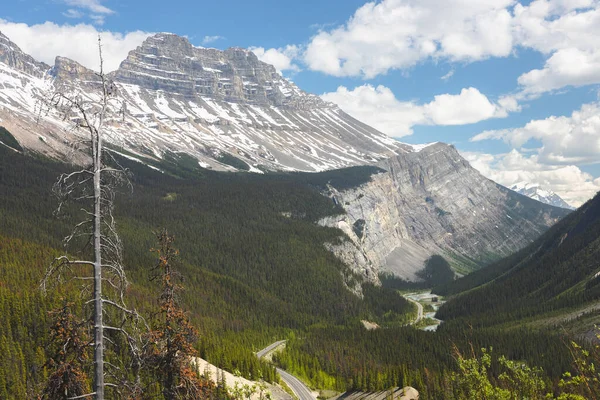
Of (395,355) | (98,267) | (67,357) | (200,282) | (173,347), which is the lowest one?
(200,282)

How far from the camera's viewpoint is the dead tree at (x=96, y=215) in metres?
13.8

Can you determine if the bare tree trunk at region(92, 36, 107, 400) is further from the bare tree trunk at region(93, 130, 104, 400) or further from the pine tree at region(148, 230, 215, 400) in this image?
the pine tree at region(148, 230, 215, 400)

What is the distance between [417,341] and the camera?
407 ft

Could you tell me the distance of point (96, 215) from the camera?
14.1 m

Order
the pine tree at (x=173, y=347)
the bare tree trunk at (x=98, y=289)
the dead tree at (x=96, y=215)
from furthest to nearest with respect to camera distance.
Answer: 1. the pine tree at (x=173, y=347)
2. the dead tree at (x=96, y=215)
3. the bare tree trunk at (x=98, y=289)

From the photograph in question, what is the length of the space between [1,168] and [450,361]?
188 metres

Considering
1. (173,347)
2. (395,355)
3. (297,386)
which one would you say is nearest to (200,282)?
(297,386)

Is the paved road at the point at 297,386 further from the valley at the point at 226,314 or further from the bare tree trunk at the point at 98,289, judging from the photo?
the bare tree trunk at the point at 98,289

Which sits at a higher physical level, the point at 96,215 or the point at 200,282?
the point at 96,215

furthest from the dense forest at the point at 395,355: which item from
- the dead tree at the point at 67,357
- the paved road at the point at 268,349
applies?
the dead tree at the point at 67,357

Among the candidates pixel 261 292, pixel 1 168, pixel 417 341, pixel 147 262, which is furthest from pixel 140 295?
pixel 1 168

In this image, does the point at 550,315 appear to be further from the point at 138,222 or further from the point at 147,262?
the point at 138,222

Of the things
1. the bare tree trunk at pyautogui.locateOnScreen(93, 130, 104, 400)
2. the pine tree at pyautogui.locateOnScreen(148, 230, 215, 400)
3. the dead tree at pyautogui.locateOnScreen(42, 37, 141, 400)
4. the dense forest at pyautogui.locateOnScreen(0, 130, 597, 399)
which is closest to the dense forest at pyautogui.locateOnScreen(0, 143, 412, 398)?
the dense forest at pyautogui.locateOnScreen(0, 130, 597, 399)

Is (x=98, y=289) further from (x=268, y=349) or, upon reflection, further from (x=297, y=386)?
(x=268, y=349)
